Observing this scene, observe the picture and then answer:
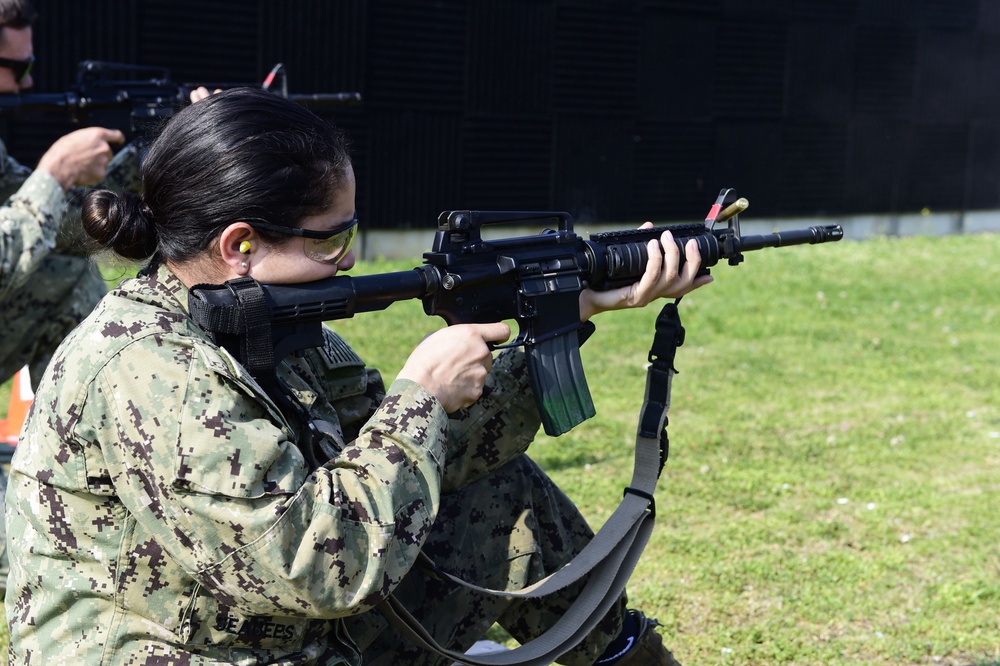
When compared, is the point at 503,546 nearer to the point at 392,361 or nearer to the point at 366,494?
the point at 366,494

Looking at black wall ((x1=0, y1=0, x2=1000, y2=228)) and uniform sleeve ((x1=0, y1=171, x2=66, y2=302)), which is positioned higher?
black wall ((x1=0, y1=0, x2=1000, y2=228))

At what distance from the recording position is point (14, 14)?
14.6ft

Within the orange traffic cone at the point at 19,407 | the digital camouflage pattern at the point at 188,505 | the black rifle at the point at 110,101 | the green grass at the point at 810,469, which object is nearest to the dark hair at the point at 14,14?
the black rifle at the point at 110,101

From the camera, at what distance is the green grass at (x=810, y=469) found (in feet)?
11.5

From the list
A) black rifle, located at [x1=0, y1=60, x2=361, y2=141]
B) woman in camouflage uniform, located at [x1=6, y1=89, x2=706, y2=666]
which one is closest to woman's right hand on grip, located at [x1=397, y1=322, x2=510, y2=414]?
woman in camouflage uniform, located at [x1=6, y1=89, x2=706, y2=666]

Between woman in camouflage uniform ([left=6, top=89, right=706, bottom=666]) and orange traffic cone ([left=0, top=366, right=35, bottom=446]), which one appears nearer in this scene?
woman in camouflage uniform ([left=6, top=89, right=706, bottom=666])

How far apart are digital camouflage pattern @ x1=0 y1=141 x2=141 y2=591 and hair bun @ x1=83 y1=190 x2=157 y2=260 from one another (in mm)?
2116

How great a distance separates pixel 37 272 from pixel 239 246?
2888 millimetres

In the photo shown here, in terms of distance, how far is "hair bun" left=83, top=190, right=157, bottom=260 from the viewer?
191 centimetres

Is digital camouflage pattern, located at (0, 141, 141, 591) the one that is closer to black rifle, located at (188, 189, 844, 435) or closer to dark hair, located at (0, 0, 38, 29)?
dark hair, located at (0, 0, 38, 29)

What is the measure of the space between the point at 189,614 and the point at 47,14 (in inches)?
285

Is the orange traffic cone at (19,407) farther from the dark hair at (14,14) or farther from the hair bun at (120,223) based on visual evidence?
the hair bun at (120,223)

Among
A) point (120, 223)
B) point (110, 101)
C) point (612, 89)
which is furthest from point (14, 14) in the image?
point (612, 89)

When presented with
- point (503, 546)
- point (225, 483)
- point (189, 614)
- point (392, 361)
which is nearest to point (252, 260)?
point (225, 483)
